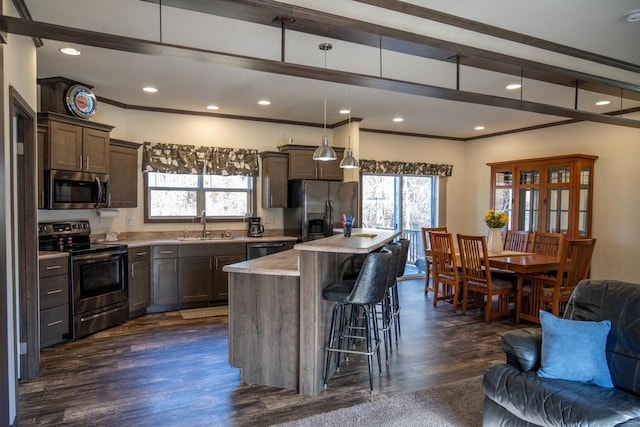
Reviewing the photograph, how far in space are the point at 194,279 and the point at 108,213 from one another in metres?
1.36

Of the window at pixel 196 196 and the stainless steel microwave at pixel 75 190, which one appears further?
the window at pixel 196 196

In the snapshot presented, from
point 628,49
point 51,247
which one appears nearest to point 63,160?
point 51,247

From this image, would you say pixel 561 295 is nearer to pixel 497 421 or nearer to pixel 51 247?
pixel 497 421

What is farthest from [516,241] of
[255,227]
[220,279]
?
[220,279]

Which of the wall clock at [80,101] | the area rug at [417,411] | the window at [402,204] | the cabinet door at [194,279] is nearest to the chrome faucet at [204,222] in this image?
the cabinet door at [194,279]

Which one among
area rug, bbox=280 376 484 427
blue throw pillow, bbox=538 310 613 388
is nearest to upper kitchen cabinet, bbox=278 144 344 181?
area rug, bbox=280 376 484 427

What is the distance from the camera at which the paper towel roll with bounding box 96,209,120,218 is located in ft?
17.3

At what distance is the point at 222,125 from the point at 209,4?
394cm

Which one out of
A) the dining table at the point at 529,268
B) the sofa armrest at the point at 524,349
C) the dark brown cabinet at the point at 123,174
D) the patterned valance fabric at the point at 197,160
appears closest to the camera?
the sofa armrest at the point at 524,349

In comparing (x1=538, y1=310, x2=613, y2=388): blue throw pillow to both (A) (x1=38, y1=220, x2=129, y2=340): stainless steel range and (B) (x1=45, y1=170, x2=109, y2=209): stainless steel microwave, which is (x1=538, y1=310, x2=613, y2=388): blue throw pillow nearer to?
(A) (x1=38, y1=220, x2=129, y2=340): stainless steel range

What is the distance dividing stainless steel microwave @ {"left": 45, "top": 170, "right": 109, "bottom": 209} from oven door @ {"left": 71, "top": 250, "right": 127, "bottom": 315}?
0.59 m

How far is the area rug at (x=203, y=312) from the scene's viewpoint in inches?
204

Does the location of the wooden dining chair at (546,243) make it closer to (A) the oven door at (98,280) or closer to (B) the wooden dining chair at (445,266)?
(B) the wooden dining chair at (445,266)

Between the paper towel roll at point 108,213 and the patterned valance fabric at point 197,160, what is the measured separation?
27.0 inches
